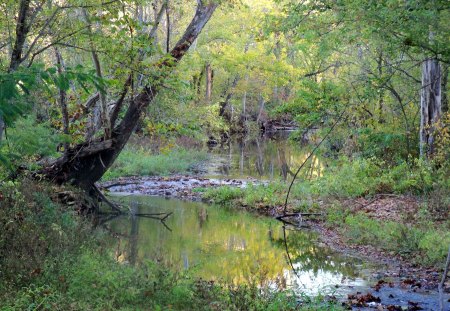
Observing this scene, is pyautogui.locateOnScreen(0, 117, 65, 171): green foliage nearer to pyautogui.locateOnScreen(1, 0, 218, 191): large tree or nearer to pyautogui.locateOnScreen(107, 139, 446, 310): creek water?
pyautogui.locateOnScreen(1, 0, 218, 191): large tree

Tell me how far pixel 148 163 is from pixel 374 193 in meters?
13.1

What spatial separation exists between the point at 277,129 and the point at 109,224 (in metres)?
45.2

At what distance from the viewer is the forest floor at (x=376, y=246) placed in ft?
29.1

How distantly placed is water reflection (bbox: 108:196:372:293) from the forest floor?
587mm

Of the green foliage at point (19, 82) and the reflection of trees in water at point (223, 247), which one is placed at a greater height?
the green foliage at point (19, 82)

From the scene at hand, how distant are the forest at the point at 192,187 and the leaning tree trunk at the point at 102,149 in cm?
4

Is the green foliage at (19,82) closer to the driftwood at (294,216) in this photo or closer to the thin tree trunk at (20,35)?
the thin tree trunk at (20,35)

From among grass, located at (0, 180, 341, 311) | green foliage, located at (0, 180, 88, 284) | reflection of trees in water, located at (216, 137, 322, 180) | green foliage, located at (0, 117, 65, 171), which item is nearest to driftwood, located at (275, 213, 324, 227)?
green foliage, located at (0, 117, 65, 171)

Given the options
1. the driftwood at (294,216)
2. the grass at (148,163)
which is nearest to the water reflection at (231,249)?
the driftwood at (294,216)

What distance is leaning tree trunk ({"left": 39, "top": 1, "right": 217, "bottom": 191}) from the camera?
15.4 metres

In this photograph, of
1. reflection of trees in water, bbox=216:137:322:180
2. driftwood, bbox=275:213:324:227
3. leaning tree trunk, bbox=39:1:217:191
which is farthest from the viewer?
reflection of trees in water, bbox=216:137:322:180

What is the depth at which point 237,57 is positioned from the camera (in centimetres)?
4556

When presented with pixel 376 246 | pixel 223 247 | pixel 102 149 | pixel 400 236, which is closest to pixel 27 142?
pixel 102 149

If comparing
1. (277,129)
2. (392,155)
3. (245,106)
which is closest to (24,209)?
(392,155)
